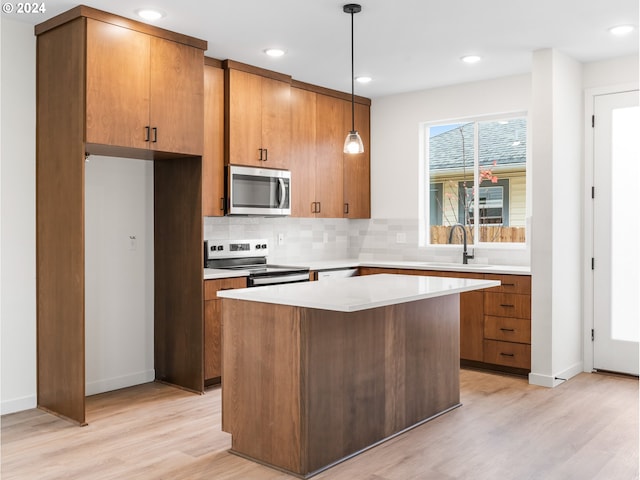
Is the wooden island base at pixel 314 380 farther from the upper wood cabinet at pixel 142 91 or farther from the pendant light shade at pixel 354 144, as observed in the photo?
the upper wood cabinet at pixel 142 91

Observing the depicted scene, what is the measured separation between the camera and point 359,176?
6266 millimetres

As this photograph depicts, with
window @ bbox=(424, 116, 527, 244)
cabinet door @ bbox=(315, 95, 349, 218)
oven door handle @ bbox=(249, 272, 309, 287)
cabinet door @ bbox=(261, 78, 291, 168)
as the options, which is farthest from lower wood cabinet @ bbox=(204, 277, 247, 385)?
window @ bbox=(424, 116, 527, 244)

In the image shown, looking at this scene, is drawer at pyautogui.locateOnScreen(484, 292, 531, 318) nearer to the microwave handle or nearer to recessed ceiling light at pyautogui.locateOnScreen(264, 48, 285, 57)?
the microwave handle

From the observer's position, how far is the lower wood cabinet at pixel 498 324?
4.79 metres

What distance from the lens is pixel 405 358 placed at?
140 inches

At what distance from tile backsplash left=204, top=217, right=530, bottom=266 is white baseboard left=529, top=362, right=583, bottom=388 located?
1.01 meters

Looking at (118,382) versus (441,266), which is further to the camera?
(441,266)

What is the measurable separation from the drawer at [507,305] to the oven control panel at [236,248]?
198 cm

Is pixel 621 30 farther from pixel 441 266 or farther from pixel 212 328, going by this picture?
pixel 212 328

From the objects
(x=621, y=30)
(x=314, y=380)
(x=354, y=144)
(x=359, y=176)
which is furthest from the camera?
(x=359, y=176)

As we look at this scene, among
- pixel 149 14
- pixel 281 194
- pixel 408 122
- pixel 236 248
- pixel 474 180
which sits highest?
pixel 149 14

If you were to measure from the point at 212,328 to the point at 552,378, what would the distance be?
254 centimetres

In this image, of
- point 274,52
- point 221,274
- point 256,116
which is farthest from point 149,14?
point 221,274

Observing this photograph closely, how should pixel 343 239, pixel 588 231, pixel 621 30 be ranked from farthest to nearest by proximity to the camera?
1. pixel 343 239
2. pixel 588 231
3. pixel 621 30
